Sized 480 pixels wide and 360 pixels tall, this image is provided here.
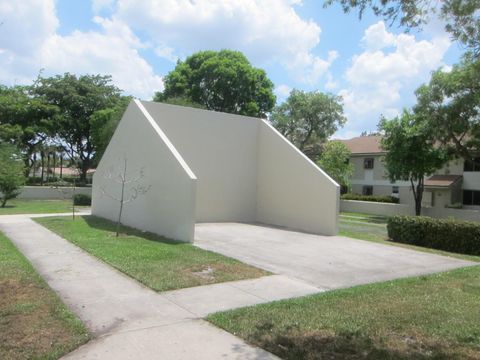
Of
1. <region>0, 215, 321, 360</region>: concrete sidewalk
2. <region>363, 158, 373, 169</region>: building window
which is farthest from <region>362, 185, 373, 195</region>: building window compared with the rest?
<region>0, 215, 321, 360</region>: concrete sidewalk

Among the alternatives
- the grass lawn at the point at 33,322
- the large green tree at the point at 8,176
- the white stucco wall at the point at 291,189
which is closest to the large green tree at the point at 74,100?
the large green tree at the point at 8,176

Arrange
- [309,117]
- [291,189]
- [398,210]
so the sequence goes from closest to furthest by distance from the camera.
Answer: [291,189]
[398,210]
[309,117]

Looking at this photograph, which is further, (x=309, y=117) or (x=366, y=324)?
(x=309, y=117)

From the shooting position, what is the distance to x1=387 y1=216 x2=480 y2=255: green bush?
43.3 ft

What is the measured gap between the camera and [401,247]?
13789 millimetres

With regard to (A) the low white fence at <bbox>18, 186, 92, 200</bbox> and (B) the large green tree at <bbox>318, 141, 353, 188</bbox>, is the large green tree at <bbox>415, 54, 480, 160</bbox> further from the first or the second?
(A) the low white fence at <bbox>18, 186, 92, 200</bbox>

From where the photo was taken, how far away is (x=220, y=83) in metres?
40.0

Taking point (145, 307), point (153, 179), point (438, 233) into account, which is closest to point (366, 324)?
point (145, 307)

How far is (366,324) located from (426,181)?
3131 cm

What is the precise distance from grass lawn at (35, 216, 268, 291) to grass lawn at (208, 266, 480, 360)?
1.98 meters

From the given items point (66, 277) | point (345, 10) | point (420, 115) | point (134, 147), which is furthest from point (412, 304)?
point (420, 115)

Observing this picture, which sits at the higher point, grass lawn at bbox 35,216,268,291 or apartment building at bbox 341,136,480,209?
apartment building at bbox 341,136,480,209

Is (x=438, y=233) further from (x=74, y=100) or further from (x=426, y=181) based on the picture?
(x=74, y=100)

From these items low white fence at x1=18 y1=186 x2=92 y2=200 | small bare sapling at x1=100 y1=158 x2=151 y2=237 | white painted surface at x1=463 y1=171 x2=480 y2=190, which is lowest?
low white fence at x1=18 y1=186 x2=92 y2=200
